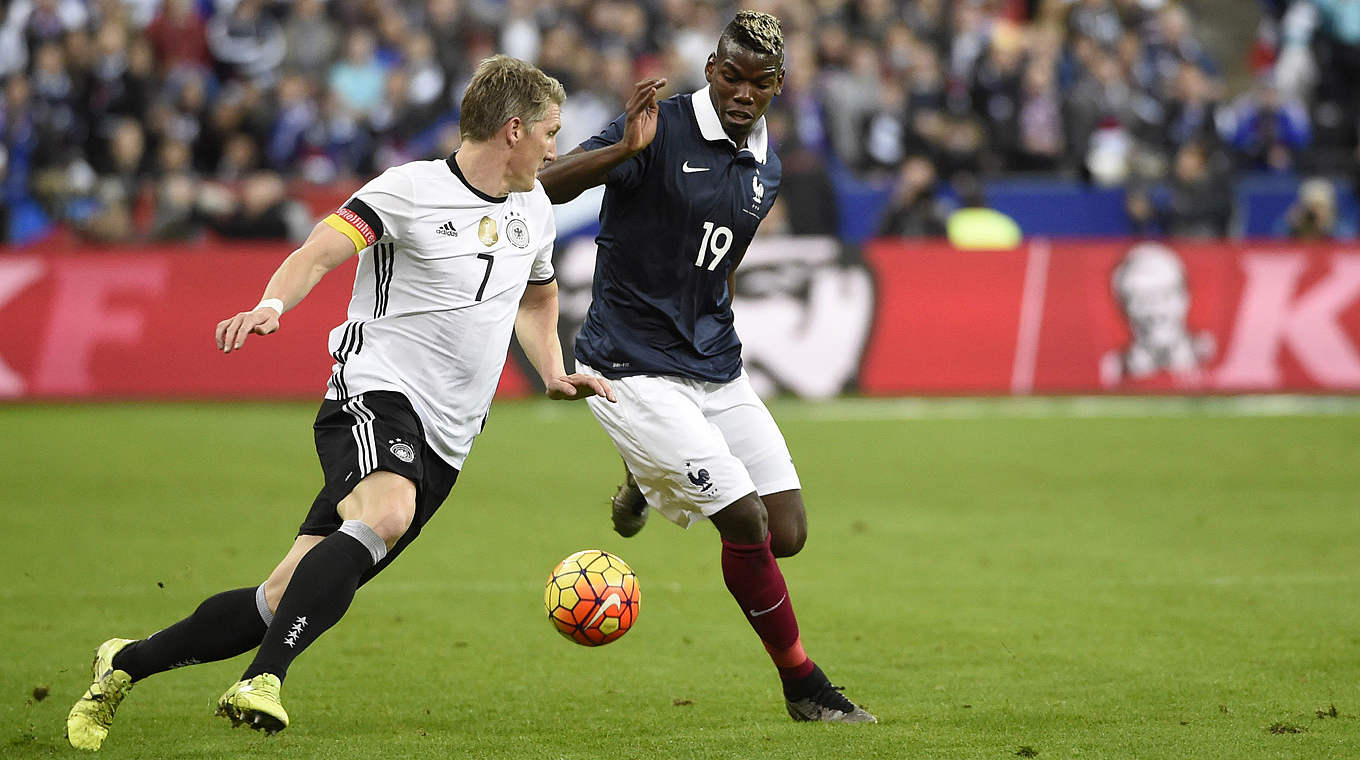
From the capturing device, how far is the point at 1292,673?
6492mm

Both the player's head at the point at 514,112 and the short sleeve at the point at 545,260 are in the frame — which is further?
the short sleeve at the point at 545,260

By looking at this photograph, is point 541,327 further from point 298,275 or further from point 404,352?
point 298,275

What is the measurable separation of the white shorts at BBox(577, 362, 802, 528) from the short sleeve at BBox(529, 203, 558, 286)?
385 millimetres

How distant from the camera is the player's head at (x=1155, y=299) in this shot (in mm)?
16000

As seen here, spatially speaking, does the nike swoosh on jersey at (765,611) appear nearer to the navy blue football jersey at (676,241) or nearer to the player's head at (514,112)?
the navy blue football jersey at (676,241)

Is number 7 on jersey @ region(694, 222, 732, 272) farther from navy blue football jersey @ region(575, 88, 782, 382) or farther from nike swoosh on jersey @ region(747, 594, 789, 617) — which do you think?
nike swoosh on jersey @ region(747, 594, 789, 617)

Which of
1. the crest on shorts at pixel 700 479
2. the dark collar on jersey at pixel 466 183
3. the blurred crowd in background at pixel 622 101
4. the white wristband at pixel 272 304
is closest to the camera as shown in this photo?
the white wristband at pixel 272 304

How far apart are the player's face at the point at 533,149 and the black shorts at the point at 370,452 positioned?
2.73 ft

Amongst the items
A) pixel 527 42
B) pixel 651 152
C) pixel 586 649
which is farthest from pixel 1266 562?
pixel 527 42

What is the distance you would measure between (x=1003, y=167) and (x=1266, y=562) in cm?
1157

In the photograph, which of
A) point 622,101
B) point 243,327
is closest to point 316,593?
point 243,327

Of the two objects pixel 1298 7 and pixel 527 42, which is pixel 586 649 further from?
pixel 1298 7

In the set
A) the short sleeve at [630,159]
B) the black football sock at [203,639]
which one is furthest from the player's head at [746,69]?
the black football sock at [203,639]

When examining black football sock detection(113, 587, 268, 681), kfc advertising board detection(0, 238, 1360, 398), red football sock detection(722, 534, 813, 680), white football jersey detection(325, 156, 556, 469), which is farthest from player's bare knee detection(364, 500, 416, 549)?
kfc advertising board detection(0, 238, 1360, 398)
